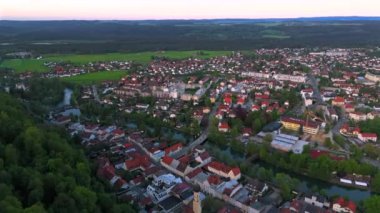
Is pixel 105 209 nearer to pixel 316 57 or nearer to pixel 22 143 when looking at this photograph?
pixel 22 143

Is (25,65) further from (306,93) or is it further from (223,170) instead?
(223,170)

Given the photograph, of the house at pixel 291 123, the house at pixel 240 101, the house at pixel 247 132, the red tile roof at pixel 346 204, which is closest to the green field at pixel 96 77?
the house at pixel 240 101

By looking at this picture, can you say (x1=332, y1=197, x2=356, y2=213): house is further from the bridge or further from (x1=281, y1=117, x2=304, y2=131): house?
(x1=281, y1=117, x2=304, y2=131): house

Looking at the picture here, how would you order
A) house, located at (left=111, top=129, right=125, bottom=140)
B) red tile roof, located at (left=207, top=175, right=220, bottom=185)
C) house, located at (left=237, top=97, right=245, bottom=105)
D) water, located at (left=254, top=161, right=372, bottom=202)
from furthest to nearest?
house, located at (left=237, top=97, right=245, bottom=105)
house, located at (left=111, top=129, right=125, bottom=140)
water, located at (left=254, top=161, right=372, bottom=202)
red tile roof, located at (left=207, top=175, right=220, bottom=185)

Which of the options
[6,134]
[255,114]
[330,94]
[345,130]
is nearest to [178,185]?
[6,134]

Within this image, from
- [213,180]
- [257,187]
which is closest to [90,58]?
[213,180]

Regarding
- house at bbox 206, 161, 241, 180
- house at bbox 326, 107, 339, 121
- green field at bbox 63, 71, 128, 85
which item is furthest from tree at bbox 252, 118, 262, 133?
green field at bbox 63, 71, 128, 85
